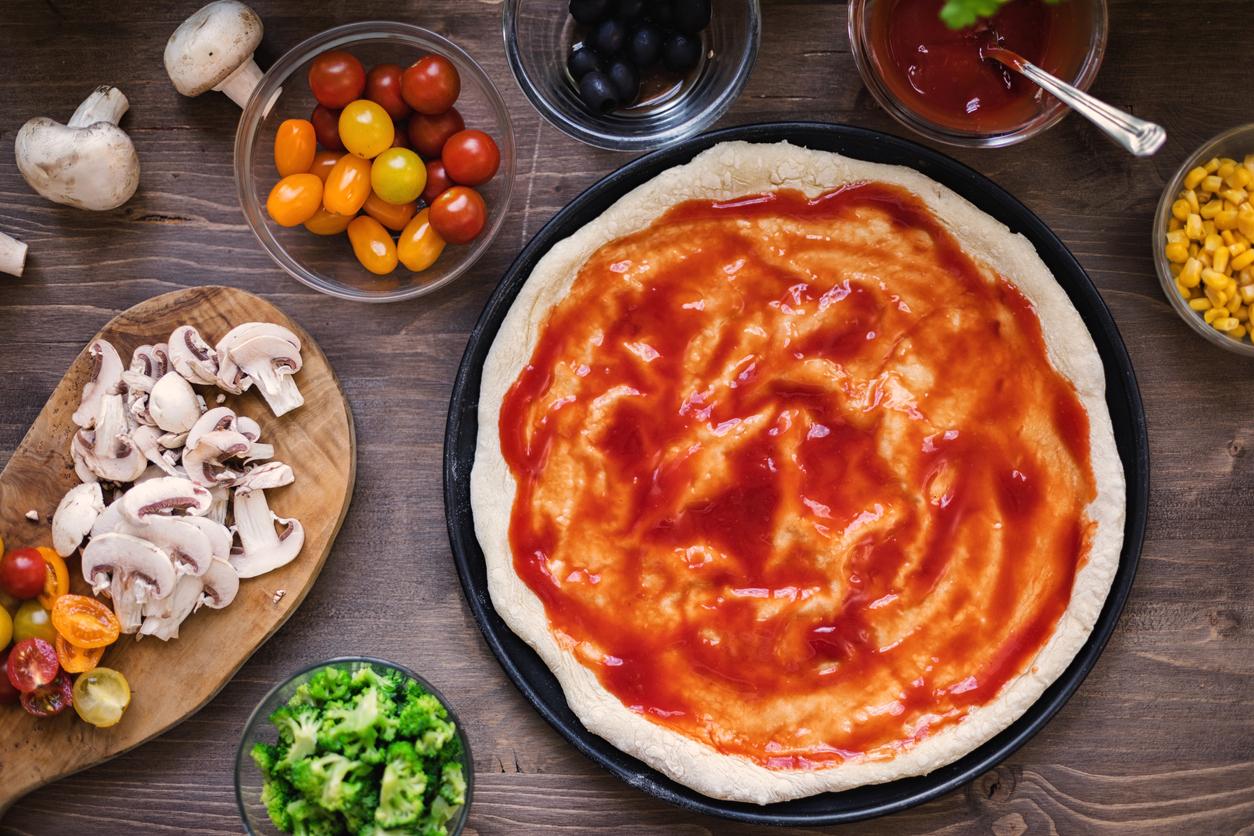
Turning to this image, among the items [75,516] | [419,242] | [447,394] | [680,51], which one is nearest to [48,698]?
[75,516]

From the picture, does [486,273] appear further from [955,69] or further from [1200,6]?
[1200,6]

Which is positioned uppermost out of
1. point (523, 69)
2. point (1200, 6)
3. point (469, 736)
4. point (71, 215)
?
point (1200, 6)

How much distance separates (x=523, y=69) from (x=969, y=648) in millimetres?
2268

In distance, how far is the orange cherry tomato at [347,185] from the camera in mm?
3068

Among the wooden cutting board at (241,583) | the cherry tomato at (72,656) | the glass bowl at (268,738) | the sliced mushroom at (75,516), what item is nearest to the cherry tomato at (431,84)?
the wooden cutting board at (241,583)

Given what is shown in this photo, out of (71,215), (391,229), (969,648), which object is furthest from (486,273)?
(969,648)

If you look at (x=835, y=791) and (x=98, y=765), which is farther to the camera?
(x=98, y=765)

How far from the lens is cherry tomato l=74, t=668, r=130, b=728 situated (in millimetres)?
3168

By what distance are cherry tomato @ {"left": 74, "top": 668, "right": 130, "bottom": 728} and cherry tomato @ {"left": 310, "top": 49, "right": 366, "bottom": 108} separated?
76.0 inches

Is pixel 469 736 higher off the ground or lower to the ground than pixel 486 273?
lower

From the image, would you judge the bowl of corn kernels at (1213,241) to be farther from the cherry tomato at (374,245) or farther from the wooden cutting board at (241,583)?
the wooden cutting board at (241,583)

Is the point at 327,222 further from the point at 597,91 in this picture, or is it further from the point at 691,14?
the point at 691,14

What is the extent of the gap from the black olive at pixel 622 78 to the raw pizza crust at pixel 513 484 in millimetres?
273

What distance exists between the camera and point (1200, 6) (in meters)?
3.26
